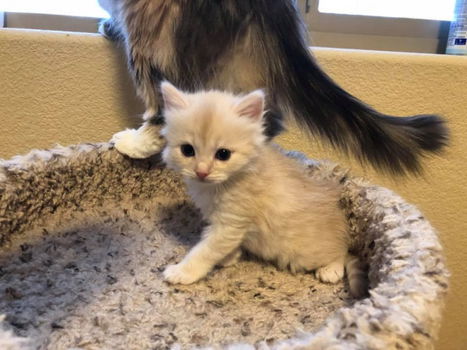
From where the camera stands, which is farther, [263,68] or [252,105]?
[263,68]

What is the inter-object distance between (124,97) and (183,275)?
0.74 metres

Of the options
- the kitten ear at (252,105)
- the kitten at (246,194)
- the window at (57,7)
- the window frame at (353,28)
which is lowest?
the kitten at (246,194)

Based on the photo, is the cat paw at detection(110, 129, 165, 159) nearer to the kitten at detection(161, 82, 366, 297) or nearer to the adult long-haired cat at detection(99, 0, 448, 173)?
the adult long-haired cat at detection(99, 0, 448, 173)

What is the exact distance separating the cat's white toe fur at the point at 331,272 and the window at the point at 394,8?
1.00 meters

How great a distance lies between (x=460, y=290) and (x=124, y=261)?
3.99ft

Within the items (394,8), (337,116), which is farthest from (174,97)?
(394,8)

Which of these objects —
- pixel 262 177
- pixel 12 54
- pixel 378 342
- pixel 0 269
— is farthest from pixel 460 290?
pixel 12 54

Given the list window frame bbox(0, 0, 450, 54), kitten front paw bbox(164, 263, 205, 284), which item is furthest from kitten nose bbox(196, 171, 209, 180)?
window frame bbox(0, 0, 450, 54)

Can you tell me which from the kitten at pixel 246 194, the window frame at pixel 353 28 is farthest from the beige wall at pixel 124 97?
the kitten at pixel 246 194

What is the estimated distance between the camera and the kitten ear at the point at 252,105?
899 millimetres

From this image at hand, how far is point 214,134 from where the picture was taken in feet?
2.95

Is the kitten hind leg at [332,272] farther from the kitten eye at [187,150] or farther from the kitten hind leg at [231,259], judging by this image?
the kitten eye at [187,150]

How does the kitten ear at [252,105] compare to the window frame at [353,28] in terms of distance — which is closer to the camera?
the kitten ear at [252,105]

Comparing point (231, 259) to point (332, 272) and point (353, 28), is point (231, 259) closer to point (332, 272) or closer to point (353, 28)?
point (332, 272)
